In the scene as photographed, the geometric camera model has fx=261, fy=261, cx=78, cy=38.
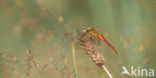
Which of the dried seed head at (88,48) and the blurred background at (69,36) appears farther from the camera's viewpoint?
the blurred background at (69,36)

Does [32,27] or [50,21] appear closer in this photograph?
[50,21]

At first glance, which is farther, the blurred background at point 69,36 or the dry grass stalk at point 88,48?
the blurred background at point 69,36

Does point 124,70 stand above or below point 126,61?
below

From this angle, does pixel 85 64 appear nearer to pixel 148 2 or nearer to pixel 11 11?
pixel 148 2

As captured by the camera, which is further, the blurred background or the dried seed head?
the blurred background

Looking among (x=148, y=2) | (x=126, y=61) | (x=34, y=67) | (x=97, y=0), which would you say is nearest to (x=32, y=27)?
(x=97, y=0)

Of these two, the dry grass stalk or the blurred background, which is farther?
the blurred background

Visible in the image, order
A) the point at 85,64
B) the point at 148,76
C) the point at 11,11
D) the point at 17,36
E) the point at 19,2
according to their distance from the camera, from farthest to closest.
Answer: the point at 17,36 < the point at 11,11 < the point at 19,2 < the point at 85,64 < the point at 148,76

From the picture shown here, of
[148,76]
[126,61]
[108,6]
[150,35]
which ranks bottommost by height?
[148,76]
